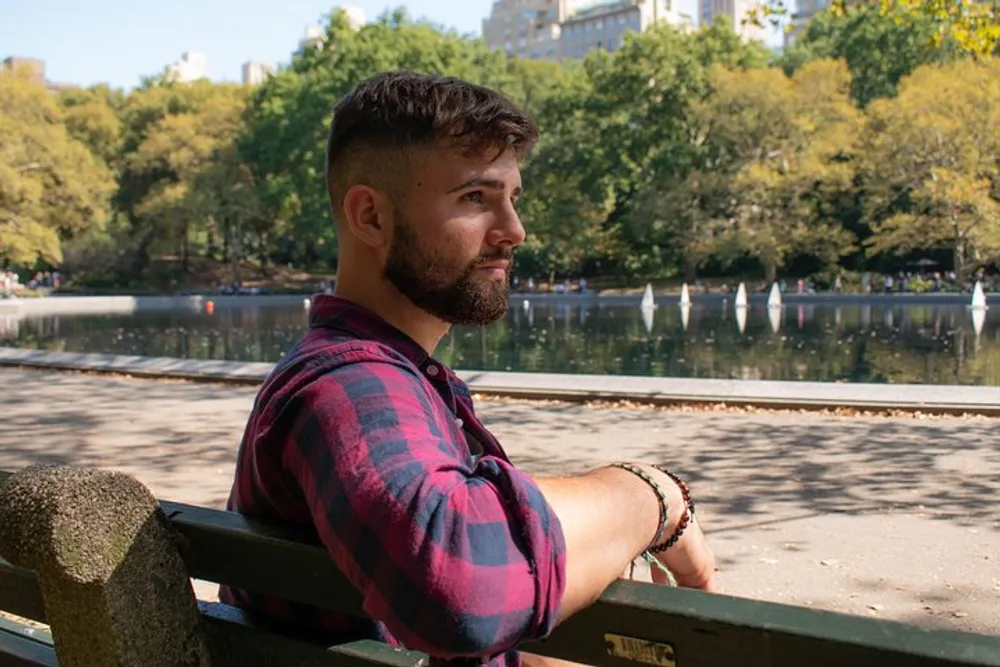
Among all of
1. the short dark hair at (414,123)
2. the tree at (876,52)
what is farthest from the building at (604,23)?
the short dark hair at (414,123)

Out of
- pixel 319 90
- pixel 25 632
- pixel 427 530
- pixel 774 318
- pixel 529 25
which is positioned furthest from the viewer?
pixel 529 25

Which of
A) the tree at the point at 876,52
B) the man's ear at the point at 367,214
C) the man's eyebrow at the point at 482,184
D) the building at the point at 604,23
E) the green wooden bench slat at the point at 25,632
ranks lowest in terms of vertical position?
the green wooden bench slat at the point at 25,632

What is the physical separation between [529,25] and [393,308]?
16595cm

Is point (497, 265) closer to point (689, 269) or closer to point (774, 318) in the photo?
point (774, 318)

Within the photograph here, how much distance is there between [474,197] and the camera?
157 centimetres

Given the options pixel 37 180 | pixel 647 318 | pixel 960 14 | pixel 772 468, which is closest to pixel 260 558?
pixel 772 468

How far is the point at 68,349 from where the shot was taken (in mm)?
21359

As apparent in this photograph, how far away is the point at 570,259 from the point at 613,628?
4944 centimetres

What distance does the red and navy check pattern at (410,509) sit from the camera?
1.15 meters

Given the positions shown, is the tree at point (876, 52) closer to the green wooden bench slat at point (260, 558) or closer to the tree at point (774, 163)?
the tree at point (774, 163)

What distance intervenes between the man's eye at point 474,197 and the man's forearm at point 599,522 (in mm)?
466

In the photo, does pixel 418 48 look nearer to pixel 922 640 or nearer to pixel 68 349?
pixel 68 349

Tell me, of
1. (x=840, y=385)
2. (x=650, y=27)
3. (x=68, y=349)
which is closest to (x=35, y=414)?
(x=840, y=385)

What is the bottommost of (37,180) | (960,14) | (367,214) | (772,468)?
(772,468)
